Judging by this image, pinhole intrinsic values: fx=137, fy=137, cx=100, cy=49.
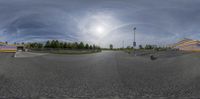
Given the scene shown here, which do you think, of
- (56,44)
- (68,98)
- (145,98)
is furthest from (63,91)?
(56,44)

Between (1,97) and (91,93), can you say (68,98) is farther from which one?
(1,97)

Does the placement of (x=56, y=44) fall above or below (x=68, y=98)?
above

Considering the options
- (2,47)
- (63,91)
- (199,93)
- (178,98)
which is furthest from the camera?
(2,47)

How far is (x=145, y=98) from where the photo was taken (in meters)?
3.70

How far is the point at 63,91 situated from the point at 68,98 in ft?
2.06

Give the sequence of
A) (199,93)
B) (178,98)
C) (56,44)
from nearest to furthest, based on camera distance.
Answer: (178,98) → (199,93) → (56,44)

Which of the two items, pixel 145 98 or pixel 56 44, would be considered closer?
pixel 145 98

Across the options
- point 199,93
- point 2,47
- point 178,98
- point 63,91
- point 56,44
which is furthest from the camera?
point 2,47

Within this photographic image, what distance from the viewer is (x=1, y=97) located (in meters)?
3.63

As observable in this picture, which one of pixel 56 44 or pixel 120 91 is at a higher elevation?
pixel 56 44

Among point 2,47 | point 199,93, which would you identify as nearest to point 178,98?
point 199,93

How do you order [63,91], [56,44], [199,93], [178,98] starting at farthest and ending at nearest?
[56,44] → [63,91] → [199,93] → [178,98]

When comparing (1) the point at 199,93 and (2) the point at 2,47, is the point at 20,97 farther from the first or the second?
(2) the point at 2,47

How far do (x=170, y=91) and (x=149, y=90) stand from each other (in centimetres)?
62
